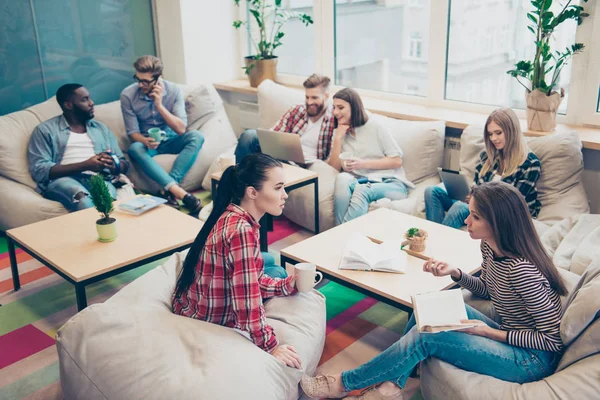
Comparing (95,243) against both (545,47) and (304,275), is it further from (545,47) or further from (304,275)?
(545,47)

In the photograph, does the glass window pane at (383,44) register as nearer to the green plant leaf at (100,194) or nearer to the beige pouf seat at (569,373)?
the green plant leaf at (100,194)

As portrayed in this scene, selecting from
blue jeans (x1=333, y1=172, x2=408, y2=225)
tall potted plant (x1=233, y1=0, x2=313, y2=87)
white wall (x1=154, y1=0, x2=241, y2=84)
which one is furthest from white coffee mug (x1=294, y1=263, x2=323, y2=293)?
white wall (x1=154, y1=0, x2=241, y2=84)

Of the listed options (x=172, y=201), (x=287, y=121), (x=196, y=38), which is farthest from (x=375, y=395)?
(x=196, y=38)

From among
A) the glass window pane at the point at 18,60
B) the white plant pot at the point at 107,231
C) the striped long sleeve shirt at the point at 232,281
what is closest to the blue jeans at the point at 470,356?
the striped long sleeve shirt at the point at 232,281

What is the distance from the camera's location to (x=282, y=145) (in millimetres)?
3871

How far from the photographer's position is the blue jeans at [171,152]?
4.48 meters

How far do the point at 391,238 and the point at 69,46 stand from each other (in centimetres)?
347

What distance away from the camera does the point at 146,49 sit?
558cm

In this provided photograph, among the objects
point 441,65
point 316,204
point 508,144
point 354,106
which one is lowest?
point 316,204

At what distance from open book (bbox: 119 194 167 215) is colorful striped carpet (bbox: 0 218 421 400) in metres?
0.39

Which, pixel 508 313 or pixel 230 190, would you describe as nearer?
pixel 508 313

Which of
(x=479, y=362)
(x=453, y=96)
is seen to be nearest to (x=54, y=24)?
(x=453, y=96)

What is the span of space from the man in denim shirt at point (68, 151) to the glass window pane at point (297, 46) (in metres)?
2.02

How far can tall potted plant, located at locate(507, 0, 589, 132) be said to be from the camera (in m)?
3.45
